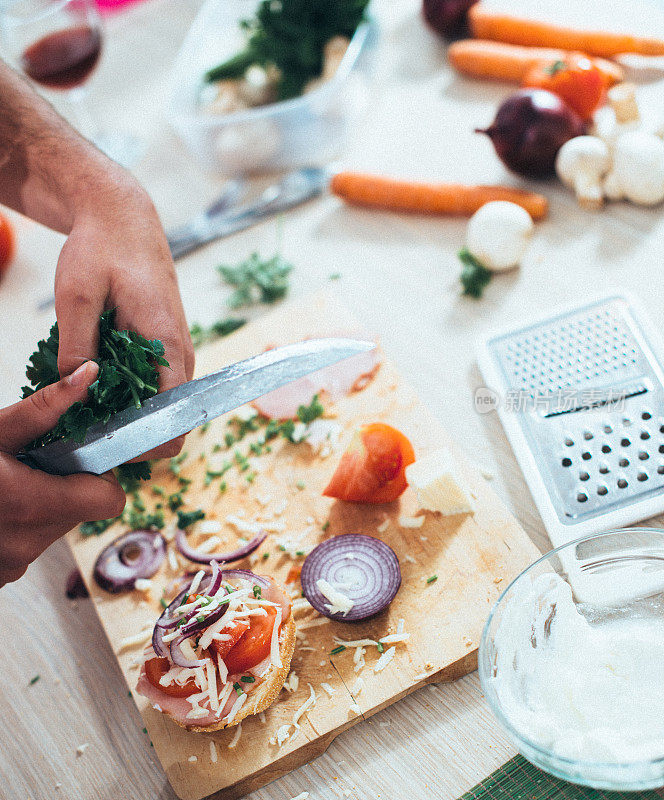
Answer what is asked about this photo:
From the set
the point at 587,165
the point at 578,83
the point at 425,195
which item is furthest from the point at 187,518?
the point at 578,83

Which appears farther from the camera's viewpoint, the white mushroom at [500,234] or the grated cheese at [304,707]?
the white mushroom at [500,234]

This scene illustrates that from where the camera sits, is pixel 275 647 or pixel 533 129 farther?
pixel 533 129

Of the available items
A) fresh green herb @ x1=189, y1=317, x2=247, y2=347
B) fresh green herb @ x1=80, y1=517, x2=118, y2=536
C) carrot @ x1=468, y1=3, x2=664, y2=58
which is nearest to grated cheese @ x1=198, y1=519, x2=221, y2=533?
fresh green herb @ x1=80, y1=517, x2=118, y2=536

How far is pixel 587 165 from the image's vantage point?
6.08 feet

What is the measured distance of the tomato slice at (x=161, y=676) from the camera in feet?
3.80

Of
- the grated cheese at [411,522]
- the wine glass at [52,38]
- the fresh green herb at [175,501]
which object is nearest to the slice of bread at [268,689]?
the grated cheese at [411,522]

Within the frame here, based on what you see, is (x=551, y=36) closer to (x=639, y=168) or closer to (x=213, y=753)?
(x=639, y=168)

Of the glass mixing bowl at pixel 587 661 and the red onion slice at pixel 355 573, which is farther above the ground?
the glass mixing bowl at pixel 587 661

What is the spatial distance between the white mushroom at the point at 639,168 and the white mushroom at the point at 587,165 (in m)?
0.03

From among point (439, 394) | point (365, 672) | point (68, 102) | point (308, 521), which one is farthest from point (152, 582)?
point (68, 102)

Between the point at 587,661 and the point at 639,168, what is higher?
the point at 639,168

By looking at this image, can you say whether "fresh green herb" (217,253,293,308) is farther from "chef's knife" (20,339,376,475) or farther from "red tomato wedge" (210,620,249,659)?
"red tomato wedge" (210,620,249,659)

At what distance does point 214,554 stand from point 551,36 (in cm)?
202

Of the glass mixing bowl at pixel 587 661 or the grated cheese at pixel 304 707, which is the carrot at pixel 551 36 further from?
the grated cheese at pixel 304 707
